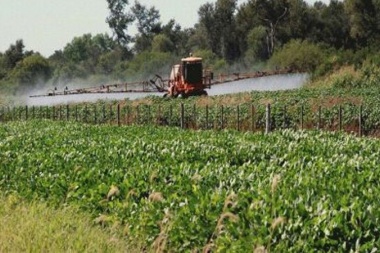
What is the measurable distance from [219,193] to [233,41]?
96712mm

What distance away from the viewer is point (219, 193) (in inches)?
291

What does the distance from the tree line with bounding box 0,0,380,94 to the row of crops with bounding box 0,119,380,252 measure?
4726cm

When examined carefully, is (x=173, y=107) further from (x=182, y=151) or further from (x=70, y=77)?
(x=70, y=77)

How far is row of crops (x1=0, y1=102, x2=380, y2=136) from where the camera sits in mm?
28547

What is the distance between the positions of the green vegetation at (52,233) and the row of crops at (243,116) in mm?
17539

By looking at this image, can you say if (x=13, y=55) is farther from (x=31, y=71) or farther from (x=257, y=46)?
(x=257, y=46)

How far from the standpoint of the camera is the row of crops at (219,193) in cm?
603

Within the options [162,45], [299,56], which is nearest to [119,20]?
[162,45]

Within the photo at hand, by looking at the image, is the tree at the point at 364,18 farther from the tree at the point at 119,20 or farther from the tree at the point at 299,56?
the tree at the point at 119,20

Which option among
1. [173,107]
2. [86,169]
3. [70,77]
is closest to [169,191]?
[86,169]

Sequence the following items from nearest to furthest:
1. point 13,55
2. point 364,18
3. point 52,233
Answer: point 52,233 → point 364,18 → point 13,55

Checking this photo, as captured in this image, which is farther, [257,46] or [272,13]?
[257,46]

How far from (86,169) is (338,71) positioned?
49.8m

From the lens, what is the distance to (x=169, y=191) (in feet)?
26.8
